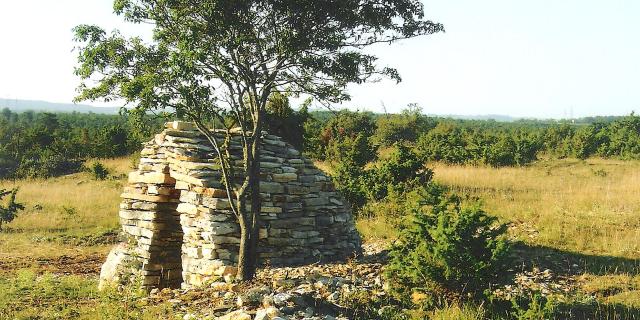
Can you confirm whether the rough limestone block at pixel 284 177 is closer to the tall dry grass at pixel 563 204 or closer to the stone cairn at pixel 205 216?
the stone cairn at pixel 205 216

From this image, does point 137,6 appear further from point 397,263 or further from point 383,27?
point 397,263

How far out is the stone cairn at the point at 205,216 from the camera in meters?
8.20

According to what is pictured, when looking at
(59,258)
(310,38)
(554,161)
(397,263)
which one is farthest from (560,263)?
(554,161)

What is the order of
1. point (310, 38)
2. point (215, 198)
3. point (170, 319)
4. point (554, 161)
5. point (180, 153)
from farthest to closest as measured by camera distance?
1. point (554, 161)
2. point (180, 153)
3. point (215, 198)
4. point (310, 38)
5. point (170, 319)

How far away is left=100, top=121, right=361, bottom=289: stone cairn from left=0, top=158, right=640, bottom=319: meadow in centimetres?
127

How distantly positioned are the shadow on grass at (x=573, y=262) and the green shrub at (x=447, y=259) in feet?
6.20

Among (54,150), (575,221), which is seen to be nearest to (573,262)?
(575,221)

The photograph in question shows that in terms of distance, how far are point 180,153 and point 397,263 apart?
4.73m

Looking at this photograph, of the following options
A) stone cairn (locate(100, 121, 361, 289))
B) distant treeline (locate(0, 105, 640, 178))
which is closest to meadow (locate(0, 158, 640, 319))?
stone cairn (locate(100, 121, 361, 289))

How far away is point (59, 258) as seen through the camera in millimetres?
11938

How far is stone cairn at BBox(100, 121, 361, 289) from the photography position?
8.20 m

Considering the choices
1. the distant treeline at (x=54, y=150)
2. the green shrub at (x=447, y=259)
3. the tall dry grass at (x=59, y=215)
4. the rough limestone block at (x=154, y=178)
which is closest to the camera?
the green shrub at (x=447, y=259)

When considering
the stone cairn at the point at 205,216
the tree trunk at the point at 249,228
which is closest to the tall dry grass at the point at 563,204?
the stone cairn at the point at 205,216

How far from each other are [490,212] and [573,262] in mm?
4021
